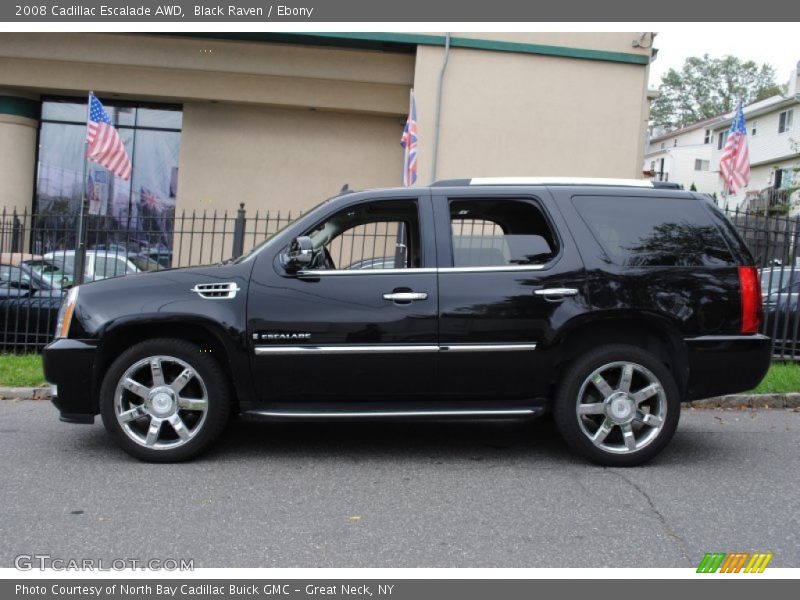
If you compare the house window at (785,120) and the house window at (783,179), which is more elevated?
the house window at (785,120)

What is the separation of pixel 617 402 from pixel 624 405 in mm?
53

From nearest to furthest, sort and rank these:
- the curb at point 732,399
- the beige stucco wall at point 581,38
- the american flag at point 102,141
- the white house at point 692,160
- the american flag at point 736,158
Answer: the curb at point 732,399 → the american flag at point 102,141 → the beige stucco wall at point 581,38 → the american flag at point 736,158 → the white house at point 692,160

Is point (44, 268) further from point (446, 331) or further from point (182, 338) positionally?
point (446, 331)

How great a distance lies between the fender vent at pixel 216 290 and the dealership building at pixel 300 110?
9811mm

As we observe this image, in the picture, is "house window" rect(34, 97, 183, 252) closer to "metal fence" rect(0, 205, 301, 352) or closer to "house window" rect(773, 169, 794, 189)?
"metal fence" rect(0, 205, 301, 352)

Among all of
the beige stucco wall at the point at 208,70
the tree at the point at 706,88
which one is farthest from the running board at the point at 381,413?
the tree at the point at 706,88

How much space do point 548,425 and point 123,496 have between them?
3599 mm

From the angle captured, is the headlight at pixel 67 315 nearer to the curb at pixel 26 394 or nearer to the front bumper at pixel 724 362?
the curb at pixel 26 394

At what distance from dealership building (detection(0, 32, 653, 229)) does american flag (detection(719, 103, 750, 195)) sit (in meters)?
1.73

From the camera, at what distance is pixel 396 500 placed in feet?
15.3

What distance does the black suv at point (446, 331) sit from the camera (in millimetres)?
5207

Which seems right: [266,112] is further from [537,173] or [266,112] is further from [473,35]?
[537,173]

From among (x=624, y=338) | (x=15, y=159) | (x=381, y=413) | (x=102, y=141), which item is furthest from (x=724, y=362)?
(x=15, y=159)

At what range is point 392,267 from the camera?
215 inches
